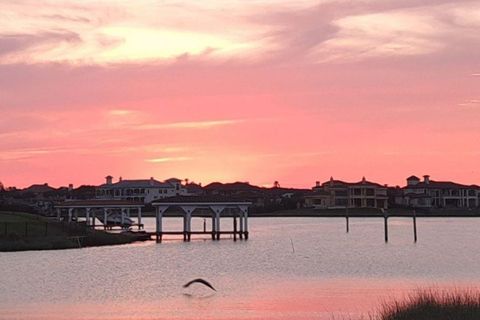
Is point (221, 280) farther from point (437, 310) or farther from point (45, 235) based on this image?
point (45, 235)

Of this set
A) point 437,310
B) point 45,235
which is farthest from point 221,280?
point 45,235

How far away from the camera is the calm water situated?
46.2 m

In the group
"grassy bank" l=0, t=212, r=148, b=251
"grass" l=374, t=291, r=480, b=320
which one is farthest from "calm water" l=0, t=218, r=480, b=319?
"grass" l=374, t=291, r=480, b=320

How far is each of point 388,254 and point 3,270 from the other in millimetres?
41105

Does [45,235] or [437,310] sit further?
[45,235]

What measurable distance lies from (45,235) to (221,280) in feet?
113

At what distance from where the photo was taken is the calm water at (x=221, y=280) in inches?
1820

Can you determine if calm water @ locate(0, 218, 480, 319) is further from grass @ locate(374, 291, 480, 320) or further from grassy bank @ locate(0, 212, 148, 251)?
grass @ locate(374, 291, 480, 320)

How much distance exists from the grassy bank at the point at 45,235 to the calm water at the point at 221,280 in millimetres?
1742

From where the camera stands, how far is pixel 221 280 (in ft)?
207

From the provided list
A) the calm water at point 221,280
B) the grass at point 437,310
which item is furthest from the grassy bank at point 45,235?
the grass at point 437,310

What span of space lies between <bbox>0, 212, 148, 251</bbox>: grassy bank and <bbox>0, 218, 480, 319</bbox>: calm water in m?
1.74

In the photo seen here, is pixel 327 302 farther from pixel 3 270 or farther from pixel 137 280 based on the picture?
pixel 3 270

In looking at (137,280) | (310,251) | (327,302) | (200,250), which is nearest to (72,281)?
(137,280)
